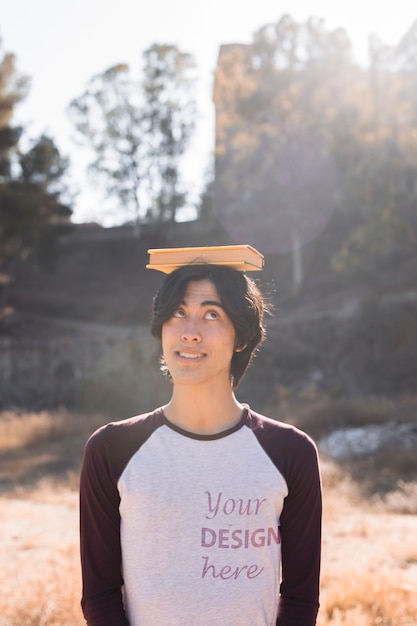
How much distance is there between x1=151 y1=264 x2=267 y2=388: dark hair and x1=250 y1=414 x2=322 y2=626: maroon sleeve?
355 millimetres

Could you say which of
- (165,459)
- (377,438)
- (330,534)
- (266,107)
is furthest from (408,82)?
(165,459)

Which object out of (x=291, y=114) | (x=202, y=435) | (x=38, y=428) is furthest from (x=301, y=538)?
(x=291, y=114)

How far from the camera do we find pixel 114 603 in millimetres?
2158

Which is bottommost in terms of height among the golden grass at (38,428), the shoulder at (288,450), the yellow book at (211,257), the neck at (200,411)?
the golden grass at (38,428)

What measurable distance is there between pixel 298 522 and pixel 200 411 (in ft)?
1.54

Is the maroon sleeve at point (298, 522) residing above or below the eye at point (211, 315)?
below

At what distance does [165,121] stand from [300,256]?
41.9 feet

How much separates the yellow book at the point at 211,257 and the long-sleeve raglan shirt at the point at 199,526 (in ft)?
1.75

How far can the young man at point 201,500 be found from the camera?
209 centimetres

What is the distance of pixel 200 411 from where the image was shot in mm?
2246

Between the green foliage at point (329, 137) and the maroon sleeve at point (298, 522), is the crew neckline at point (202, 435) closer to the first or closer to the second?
the maroon sleeve at point (298, 522)

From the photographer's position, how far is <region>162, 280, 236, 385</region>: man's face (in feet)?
7.32

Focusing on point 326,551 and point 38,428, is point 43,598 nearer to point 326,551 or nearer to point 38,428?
point 326,551

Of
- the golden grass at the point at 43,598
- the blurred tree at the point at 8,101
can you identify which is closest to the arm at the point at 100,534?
the golden grass at the point at 43,598
